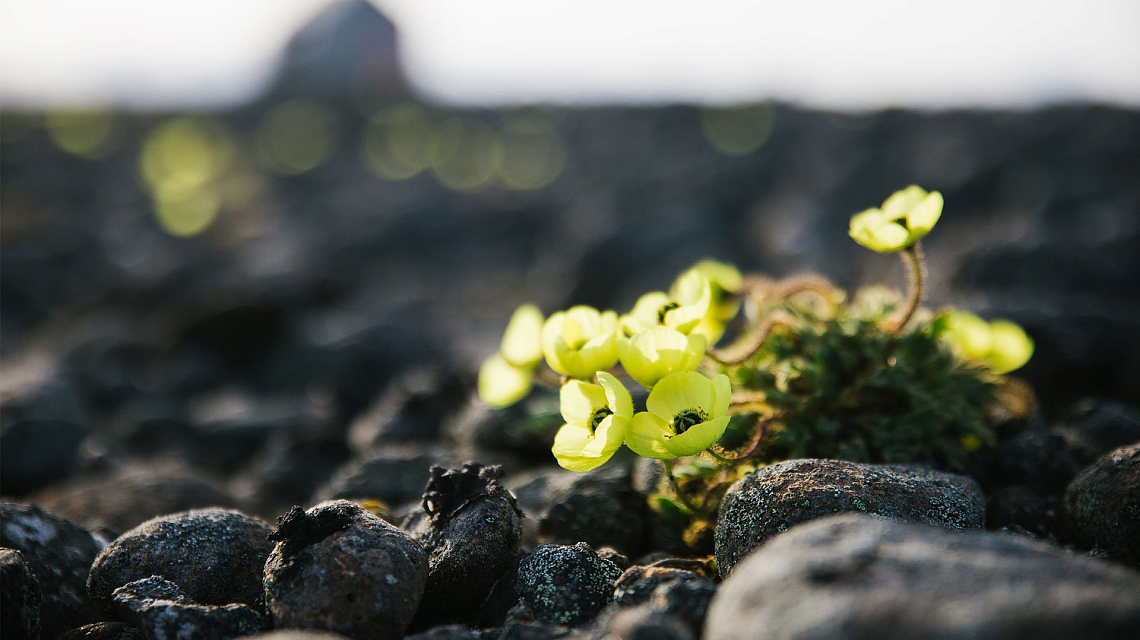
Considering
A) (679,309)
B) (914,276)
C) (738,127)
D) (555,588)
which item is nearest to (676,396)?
(679,309)

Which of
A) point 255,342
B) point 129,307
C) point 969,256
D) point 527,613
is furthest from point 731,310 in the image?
point 129,307

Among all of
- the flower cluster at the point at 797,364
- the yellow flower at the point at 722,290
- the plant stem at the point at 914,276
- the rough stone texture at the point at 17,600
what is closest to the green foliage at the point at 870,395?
the flower cluster at the point at 797,364

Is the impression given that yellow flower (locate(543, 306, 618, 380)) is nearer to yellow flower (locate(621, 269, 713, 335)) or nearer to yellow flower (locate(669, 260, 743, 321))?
yellow flower (locate(621, 269, 713, 335))

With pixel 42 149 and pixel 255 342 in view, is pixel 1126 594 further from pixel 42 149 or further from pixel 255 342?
pixel 42 149

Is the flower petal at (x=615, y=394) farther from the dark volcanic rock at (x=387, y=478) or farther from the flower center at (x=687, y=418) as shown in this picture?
the dark volcanic rock at (x=387, y=478)

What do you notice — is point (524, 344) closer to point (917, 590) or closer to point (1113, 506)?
point (917, 590)

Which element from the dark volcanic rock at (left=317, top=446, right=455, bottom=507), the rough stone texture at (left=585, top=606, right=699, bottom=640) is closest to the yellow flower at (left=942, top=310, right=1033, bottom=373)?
the rough stone texture at (left=585, top=606, right=699, bottom=640)
